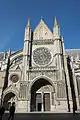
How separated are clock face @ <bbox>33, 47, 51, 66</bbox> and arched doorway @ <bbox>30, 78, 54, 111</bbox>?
3.67m

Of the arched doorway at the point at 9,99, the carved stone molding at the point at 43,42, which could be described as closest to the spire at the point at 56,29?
the carved stone molding at the point at 43,42

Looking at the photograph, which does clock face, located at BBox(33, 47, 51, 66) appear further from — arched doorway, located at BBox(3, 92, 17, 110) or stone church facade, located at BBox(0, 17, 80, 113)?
arched doorway, located at BBox(3, 92, 17, 110)

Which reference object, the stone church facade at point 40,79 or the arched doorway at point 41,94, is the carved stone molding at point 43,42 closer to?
the stone church facade at point 40,79

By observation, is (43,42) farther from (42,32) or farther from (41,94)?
(41,94)

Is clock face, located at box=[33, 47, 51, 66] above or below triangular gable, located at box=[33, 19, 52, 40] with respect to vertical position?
below

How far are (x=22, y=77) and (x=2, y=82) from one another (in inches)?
144

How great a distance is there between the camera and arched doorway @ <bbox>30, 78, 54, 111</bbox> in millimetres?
19422

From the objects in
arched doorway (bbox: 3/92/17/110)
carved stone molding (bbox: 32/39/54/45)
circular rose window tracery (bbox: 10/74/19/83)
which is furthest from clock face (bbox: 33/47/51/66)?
arched doorway (bbox: 3/92/17/110)

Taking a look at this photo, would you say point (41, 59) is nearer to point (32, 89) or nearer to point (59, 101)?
point (32, 89)

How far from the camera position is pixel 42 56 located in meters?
23.4

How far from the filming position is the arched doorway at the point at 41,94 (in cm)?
1942

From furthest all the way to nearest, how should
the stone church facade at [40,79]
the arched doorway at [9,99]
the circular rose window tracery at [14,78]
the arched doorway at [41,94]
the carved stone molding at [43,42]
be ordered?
the carved stone molding at [43,42] → the circular rose window tracery at [14,78] → the arched doorway at [9,99] → the arched doorway at [41,94] → the stone church facade at [40,79]

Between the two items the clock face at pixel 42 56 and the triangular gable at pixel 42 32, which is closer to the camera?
the clock face at pixel 42 56

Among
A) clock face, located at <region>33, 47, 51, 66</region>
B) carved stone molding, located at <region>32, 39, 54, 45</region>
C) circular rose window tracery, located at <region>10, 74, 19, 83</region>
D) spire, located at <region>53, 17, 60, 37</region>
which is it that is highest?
spire, located at <region>53, 17, 60, 37</region>
